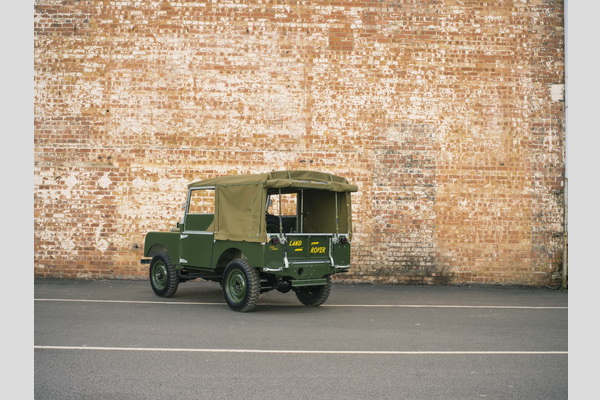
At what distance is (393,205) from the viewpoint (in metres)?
13.7

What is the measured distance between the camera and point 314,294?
1033 centimetres

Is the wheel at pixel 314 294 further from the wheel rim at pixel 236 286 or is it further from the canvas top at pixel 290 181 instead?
the canvas top at pixel 290 181

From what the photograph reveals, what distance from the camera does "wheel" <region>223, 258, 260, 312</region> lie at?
30.1ft

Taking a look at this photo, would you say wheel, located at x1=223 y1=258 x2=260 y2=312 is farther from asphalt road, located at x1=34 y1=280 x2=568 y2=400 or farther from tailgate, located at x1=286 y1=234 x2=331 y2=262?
tailgate, located at x1=286 y1=234 x2=331 y2=262

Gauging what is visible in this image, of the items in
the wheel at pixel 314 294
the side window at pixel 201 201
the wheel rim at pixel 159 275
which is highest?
the side window at pixel 201 201

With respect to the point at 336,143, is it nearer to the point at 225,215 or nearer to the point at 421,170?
the point at 421,170

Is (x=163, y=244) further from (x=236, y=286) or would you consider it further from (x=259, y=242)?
(x=259, y=242)

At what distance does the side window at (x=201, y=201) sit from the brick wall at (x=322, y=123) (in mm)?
895

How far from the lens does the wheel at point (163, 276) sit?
426 inches

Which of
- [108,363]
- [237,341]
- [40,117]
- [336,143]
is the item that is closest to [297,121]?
[336,143]

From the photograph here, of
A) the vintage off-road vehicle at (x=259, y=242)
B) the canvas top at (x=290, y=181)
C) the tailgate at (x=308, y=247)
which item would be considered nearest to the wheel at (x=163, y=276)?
the vintage off-road vehicle at (x=259, y=242)

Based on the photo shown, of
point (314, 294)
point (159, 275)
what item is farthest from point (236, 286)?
point (159, 275)

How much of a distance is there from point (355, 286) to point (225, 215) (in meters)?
4.57

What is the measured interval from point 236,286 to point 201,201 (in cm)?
357
